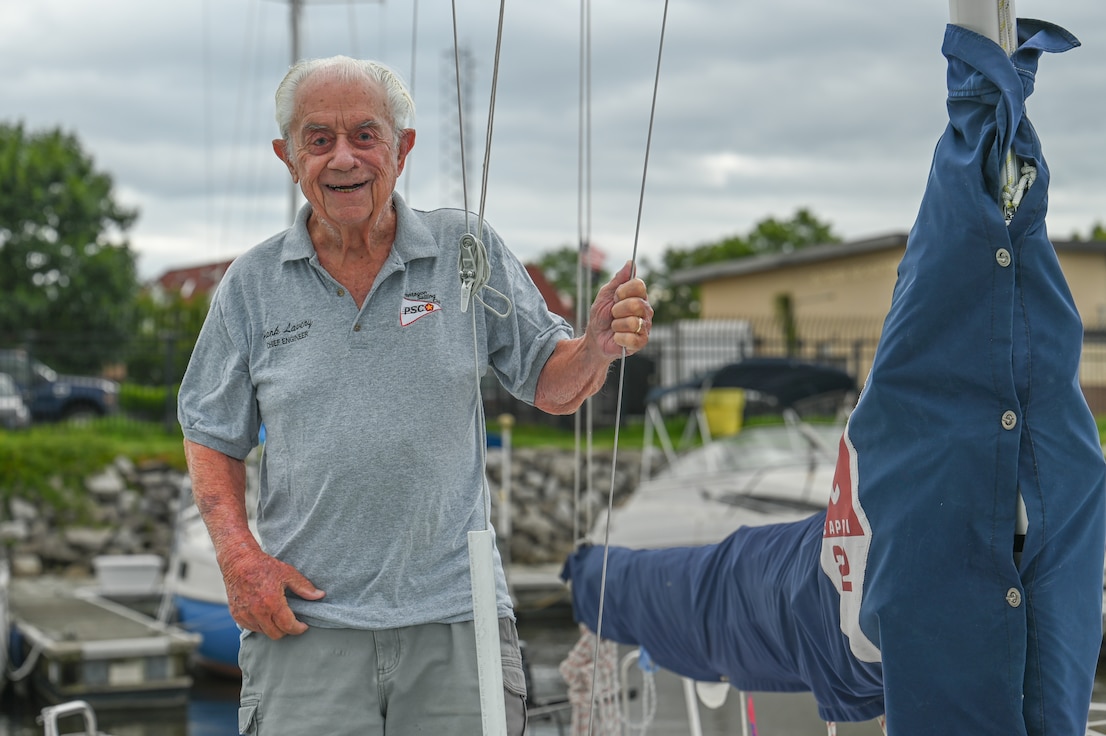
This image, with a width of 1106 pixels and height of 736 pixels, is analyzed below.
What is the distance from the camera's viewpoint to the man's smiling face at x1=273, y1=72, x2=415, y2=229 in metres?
2.27

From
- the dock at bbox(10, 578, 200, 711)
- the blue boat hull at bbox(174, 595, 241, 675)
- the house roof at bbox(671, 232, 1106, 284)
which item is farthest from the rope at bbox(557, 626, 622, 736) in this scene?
the house roof at bbox(671, 232, 1106, 284)

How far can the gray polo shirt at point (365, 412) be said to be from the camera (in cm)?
223

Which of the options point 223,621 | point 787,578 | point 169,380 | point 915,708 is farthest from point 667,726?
point 169,380

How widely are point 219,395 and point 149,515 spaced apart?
42.9 ft

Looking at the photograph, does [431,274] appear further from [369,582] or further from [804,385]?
[804,385]

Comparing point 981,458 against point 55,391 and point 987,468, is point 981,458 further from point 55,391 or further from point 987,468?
point 55,391

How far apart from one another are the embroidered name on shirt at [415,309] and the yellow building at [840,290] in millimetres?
21211

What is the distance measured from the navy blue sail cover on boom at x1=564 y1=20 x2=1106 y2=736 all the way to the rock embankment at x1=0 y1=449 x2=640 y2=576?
11084mm

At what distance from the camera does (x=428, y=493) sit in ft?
7.35

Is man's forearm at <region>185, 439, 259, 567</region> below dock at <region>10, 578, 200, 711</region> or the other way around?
the other way around

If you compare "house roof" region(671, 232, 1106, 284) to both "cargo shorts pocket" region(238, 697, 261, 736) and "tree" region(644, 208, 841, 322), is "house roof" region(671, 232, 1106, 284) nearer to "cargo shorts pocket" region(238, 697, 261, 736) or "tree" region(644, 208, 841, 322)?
"tree" region(644, 208, 841, 322)

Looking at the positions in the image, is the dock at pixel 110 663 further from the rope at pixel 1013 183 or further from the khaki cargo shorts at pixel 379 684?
the rope at pixel 1013 183

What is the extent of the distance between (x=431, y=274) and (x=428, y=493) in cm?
41

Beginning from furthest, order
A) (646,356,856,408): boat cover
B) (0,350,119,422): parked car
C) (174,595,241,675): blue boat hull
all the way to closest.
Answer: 1. (0,350,119,422): parked car
2. (646,356,856,408): boat cover
3. (174,595,241,675): blue boat hull
